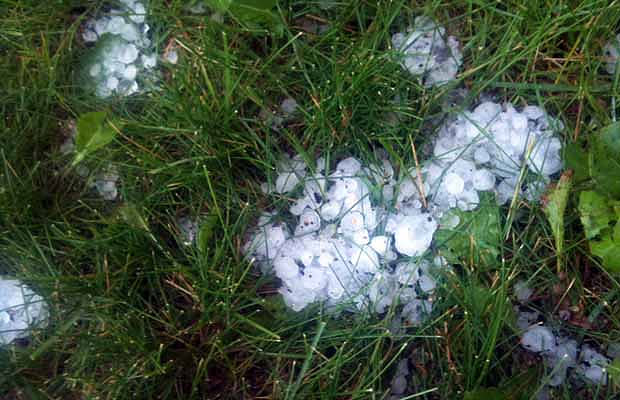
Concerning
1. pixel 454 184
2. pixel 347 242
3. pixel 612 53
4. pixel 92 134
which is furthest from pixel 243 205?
pixel 612 53

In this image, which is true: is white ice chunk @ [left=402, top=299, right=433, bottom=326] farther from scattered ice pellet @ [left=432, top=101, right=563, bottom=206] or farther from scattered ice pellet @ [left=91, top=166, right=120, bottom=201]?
scattered ice pellet @ [left=91, top=166, right=120, bottom=201]

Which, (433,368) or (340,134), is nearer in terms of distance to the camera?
(433,368)

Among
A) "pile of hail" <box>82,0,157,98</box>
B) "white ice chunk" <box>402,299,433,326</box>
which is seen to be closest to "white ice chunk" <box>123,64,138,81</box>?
"pile of hail" <box>82,0,157,98</box>

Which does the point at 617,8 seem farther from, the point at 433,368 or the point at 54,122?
the point at 54,122

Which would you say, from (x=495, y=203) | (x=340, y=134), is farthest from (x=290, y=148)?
(x=495, y=203)

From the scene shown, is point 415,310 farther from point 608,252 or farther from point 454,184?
point 608,252

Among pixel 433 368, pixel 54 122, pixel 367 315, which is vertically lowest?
pixel 433 368
